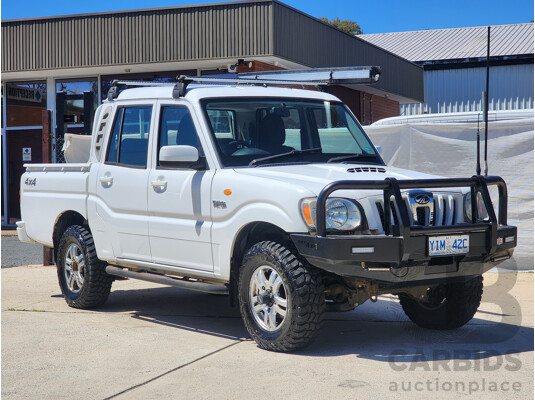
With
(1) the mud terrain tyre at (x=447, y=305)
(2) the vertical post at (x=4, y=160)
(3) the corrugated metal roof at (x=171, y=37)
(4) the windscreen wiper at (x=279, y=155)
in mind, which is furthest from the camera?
(2) the vertical post at (x=4, y=160)

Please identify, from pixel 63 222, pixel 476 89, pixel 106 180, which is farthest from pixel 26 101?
pixel 476 89

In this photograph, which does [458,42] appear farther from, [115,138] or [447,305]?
[447,305]

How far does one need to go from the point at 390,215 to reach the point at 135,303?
3993 mm

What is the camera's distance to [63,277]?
8.57 metres

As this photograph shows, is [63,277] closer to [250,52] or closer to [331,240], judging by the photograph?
[331,240]

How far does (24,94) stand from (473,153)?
1229 centimetres

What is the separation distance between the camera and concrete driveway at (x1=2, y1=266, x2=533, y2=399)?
5219mm

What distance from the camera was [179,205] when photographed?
7.02m

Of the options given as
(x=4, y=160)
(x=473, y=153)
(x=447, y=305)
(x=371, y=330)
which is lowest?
(x=371, y=330)

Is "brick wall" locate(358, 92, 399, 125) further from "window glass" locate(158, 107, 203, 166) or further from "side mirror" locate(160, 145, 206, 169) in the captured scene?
"side mirror" locate(160, 145, 206, 169)

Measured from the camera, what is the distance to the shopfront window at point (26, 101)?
63.9 ft

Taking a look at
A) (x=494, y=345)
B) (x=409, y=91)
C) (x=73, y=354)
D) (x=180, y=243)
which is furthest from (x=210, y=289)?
(x=409, y=91)

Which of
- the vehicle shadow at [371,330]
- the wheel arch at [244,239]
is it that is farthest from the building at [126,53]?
the wheel arch at [244,239]

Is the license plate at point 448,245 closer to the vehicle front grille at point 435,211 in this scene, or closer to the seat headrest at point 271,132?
the vehicle front grille at point 435,211
